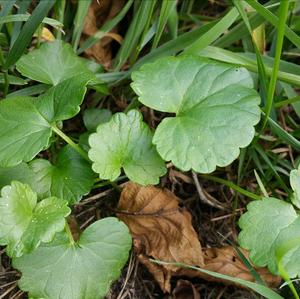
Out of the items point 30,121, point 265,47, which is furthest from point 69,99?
point 265,47

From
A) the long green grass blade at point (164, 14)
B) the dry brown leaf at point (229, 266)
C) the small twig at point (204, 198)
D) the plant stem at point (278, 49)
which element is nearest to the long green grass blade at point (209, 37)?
the long green grass blade at point (164, 14)

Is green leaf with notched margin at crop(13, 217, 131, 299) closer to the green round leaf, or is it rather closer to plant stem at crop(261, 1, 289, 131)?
the green round leaf

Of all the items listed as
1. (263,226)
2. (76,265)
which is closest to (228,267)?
(263,226)

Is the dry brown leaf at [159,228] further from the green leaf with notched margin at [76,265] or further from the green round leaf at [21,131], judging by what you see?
the green round leaf at [21,131]

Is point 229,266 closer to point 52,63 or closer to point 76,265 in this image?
point 76,265

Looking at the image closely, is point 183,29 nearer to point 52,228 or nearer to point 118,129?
point 118,129

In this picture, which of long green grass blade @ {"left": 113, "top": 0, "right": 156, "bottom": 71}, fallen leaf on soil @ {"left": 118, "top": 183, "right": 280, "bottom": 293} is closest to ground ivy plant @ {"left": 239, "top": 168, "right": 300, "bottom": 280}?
fallen leaf on soil @ {"left": 118, "top": 183, "right": 280, "bottom": 293}
